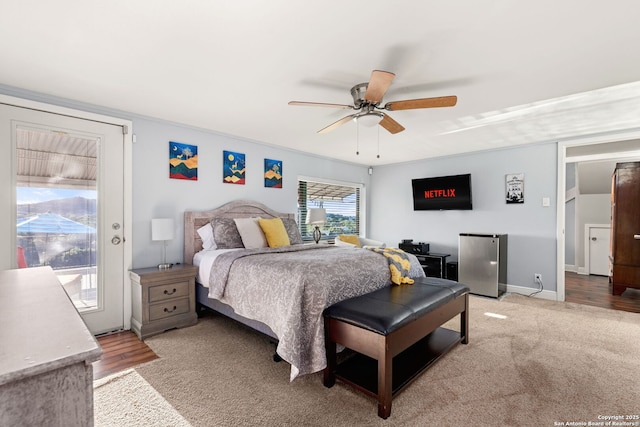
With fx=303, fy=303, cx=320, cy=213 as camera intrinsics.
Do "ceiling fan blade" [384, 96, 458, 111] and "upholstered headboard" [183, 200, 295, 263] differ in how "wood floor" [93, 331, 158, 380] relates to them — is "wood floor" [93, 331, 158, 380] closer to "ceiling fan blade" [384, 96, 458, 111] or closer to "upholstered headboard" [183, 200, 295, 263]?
"upholstered headboard" [183, 200, 295, 263]

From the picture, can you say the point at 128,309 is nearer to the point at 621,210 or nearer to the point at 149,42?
the point at 149,42

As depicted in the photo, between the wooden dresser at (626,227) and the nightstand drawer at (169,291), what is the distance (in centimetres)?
593

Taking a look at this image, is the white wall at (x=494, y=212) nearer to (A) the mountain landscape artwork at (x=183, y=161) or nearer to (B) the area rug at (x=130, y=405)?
(A) the mountain landscape artwork at (x=183, y=161)

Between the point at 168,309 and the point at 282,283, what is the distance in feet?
5.20

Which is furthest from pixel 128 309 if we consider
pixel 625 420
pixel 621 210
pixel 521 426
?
pixel 621 210

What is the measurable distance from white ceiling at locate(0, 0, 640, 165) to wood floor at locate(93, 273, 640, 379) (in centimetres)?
183

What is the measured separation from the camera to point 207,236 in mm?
3646

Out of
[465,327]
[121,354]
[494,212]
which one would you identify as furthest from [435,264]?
[121,354]

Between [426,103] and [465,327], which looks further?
[465,327]

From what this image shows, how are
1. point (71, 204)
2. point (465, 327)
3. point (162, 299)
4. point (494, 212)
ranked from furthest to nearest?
1. point (494, 212)
2. point (162, 299)
3. point (71, 204)
4. point (465, 327)

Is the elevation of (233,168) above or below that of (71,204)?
above

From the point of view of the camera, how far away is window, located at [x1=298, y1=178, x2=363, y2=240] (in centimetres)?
526

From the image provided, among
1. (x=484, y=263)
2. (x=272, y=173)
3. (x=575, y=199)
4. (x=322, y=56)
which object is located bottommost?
(x=484, y=263)

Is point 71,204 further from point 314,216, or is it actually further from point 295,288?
point 314,216
